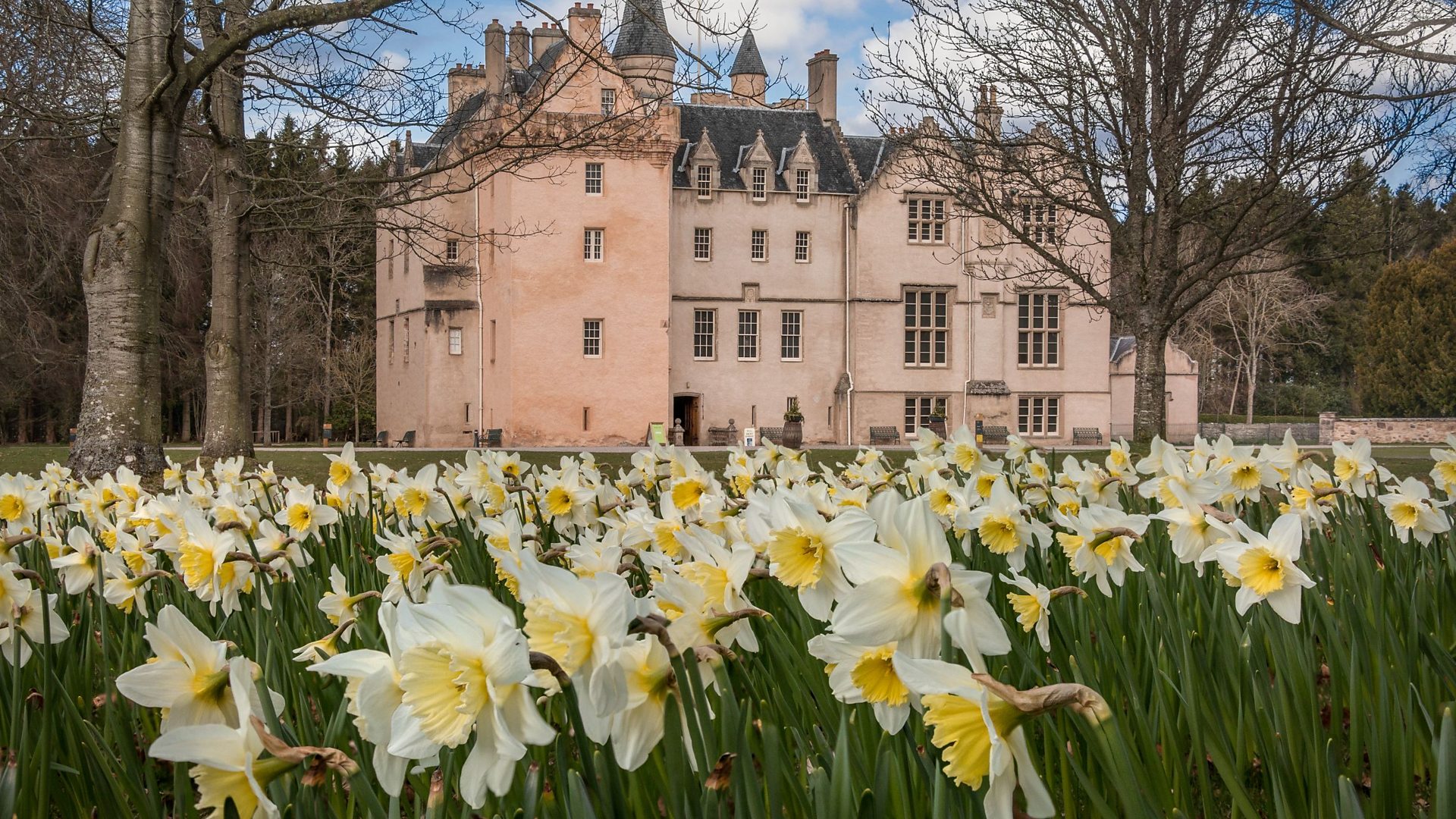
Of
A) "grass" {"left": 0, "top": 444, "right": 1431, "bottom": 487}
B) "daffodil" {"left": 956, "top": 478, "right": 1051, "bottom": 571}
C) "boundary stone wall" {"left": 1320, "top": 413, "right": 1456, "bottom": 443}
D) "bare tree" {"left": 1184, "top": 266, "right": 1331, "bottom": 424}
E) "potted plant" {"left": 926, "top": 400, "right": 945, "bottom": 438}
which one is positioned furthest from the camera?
"bare tree" {"left": 1184, "top": 266, "right": 1331, "bottom": 424}

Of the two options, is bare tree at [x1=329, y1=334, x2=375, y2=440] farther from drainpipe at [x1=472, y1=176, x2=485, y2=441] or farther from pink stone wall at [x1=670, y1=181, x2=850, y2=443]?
pink stone wall at [x1=670, y1=181, x2=850, y2=443]

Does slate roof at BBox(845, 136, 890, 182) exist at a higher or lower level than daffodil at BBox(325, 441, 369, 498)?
higher

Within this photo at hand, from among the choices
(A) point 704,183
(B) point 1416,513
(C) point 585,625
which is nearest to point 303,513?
(C) point 585,625

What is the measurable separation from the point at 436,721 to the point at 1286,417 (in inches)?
2307

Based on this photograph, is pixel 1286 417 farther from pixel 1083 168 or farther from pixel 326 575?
pixel 326 575

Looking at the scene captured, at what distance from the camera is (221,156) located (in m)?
14.3

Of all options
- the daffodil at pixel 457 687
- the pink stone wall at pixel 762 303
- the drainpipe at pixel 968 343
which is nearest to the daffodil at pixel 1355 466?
the daffodil at pixel 457 687

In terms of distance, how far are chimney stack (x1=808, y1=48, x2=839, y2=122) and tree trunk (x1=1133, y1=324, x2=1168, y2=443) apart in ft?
73.0

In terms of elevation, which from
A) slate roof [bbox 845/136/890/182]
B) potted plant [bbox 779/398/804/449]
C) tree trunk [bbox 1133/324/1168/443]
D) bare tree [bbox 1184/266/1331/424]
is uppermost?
slate roof [bbox 845/136/890/182]

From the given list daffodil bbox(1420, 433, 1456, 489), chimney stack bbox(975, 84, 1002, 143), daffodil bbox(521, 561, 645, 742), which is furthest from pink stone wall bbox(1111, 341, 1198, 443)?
daffodil bbox(521, 561, 645, 742)

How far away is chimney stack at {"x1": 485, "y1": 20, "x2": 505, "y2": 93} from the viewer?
35.3 metres

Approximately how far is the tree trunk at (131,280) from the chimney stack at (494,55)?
24834 mm

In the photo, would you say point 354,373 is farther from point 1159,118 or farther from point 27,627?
point 27,627

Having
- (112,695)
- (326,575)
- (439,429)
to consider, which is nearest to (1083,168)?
(326,575)
